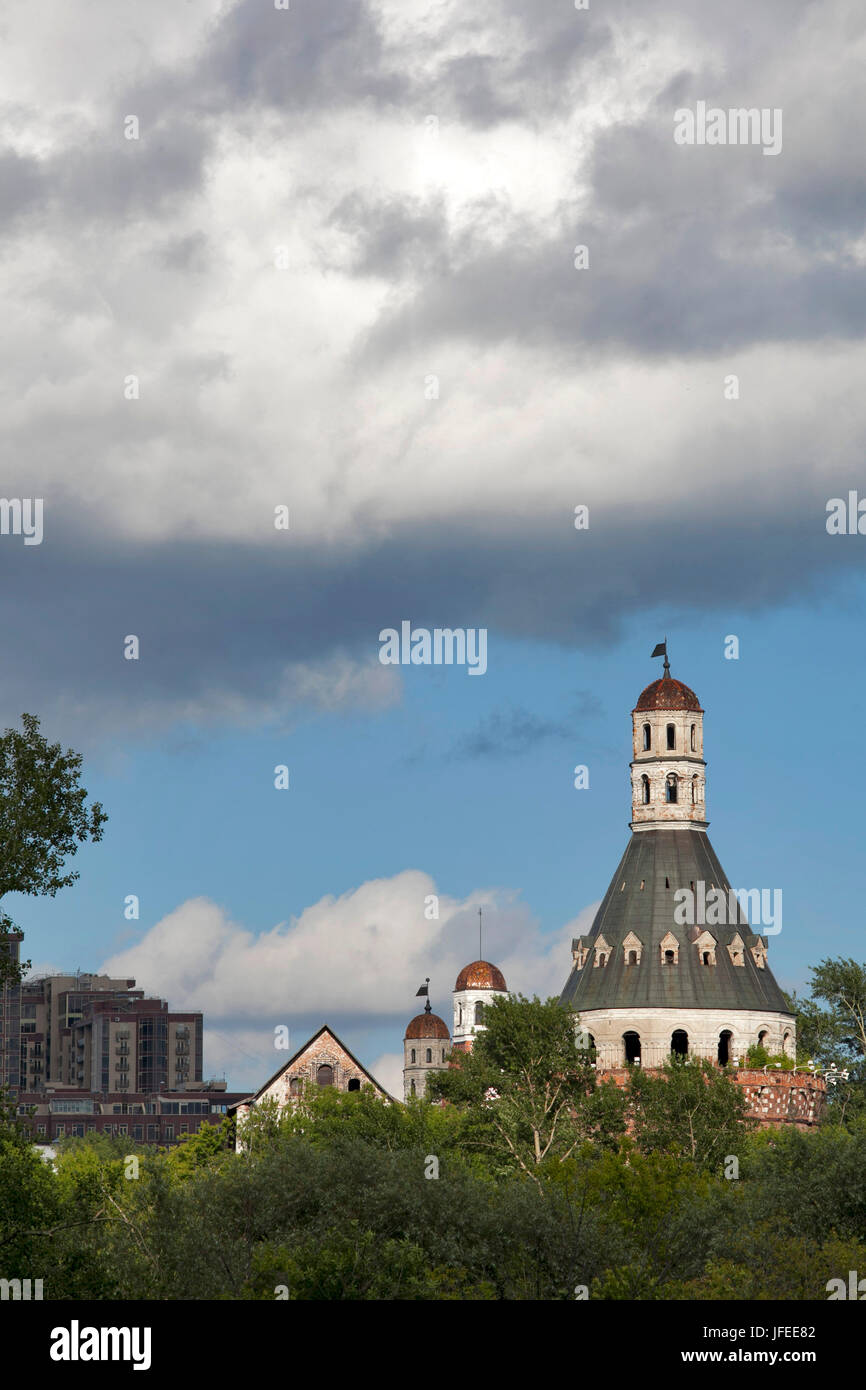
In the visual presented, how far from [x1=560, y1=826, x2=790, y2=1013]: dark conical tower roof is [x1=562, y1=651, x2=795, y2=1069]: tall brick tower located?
0.22 ft

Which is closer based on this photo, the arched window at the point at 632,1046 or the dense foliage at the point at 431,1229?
the dense foliage at the point at 431,1229

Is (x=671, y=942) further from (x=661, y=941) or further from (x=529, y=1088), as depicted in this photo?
(x=529, y=1088)

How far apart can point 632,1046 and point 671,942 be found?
7.42 meters

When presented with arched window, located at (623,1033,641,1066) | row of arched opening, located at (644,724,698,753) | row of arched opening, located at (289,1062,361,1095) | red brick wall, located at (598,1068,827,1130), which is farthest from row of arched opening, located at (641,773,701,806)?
row of arched opening, located at (289,1062,361,1095)

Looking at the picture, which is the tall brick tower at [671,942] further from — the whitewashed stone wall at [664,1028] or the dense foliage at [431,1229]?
the dense foliage at [431,1229]

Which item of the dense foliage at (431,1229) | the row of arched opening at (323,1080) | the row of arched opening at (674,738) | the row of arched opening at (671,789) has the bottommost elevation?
the dense foliage at (431,1229)

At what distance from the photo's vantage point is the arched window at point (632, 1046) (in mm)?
140000

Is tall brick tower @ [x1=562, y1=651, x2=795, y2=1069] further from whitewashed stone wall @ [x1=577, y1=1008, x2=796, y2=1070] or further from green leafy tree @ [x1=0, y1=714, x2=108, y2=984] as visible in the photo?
green leafy tree @ [x1=0, y1=714, x2=108, y2=984]

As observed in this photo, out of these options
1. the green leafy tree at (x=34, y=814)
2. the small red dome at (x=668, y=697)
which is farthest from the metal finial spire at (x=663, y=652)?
the green leafy tree at (x=34, y=814)

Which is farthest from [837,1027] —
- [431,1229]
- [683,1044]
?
[431,1229]

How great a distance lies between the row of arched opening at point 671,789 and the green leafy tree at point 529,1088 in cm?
2514

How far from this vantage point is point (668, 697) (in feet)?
493
